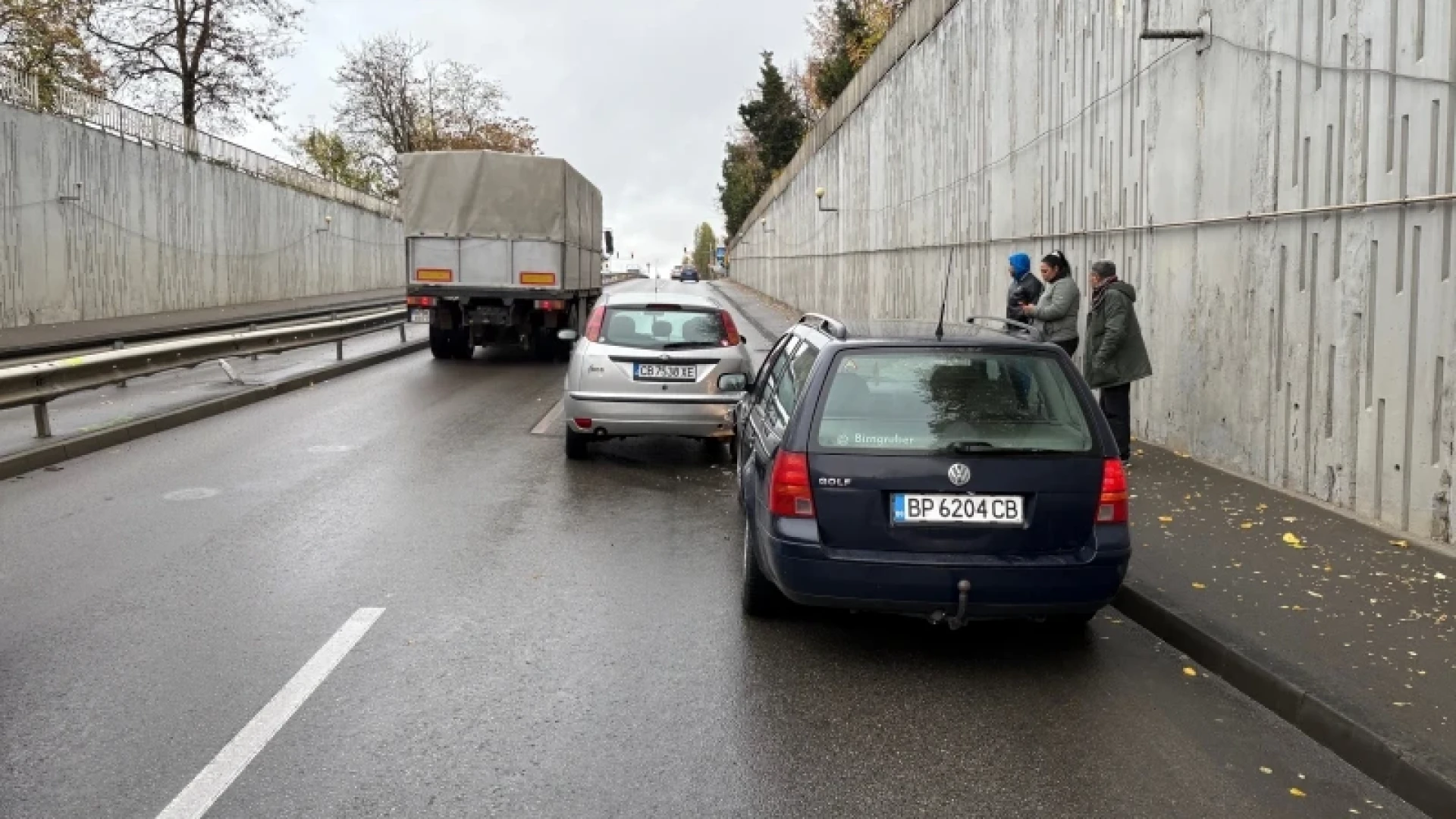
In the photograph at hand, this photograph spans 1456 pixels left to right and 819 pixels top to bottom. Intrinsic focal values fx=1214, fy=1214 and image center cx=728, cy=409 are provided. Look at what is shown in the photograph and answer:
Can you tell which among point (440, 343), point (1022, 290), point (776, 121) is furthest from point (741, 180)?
point (1022, 290)

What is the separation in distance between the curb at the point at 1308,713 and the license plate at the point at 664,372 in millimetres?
4866

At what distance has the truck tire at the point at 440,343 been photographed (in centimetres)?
2044

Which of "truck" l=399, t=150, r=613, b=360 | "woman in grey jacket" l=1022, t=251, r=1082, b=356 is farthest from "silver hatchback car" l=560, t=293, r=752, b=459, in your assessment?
"truck" l=399, t=150, r=613, b=360

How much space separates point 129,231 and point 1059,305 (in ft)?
89.5

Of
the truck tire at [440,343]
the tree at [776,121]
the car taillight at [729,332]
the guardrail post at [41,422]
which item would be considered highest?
the tree at [776,121]

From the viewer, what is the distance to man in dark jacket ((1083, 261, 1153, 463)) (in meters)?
9.08

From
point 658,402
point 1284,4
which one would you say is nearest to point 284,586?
point 658,402

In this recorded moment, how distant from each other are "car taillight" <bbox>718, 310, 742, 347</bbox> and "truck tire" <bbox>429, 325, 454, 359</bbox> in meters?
10.6

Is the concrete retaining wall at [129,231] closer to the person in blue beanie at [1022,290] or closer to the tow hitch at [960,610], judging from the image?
the person in blue beanie at [1022,290]

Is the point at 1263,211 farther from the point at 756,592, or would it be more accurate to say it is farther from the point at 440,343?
the point at 440,343

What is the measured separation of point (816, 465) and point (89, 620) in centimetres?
334

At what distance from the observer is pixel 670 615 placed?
18.8 feet

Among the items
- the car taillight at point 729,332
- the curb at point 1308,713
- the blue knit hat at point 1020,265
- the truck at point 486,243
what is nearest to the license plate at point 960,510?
the curb at point 1308,713

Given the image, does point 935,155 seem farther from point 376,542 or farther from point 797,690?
point 797,690
